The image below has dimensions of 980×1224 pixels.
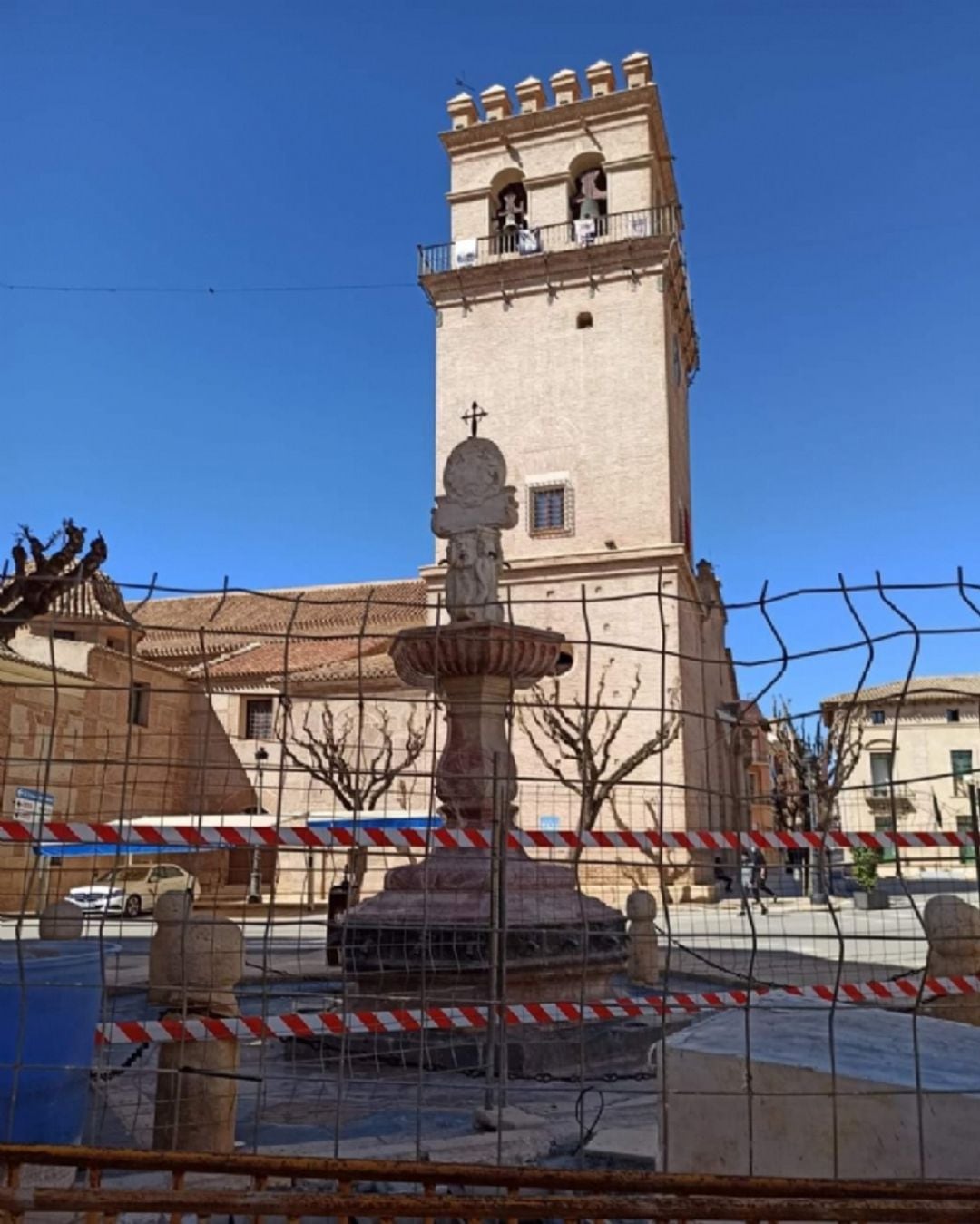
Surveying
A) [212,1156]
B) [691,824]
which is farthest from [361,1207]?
[691,824]

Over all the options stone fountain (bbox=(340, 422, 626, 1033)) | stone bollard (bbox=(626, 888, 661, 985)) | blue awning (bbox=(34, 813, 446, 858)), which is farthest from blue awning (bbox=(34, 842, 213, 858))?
stone bollard (bbox=(626, 888, 661, 985))

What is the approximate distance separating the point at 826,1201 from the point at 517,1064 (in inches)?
175

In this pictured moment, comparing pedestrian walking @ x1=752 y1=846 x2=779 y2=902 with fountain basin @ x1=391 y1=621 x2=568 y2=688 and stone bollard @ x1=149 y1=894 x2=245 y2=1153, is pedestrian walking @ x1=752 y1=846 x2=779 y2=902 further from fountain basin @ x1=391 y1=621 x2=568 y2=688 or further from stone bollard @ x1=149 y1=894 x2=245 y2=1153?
stone bollard @ x1=149 y1=894 x2=245 y2=1153

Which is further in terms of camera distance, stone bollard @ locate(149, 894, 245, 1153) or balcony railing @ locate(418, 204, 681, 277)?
balcony railing @ locate(418, 204, 681, 277)

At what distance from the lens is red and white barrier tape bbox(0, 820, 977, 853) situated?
14.0 feet

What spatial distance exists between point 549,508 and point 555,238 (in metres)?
7.15

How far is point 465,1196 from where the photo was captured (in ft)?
7.78

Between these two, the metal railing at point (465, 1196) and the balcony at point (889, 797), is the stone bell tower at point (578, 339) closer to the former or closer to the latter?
the balcony at point (889, 797)

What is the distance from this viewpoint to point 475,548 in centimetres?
948

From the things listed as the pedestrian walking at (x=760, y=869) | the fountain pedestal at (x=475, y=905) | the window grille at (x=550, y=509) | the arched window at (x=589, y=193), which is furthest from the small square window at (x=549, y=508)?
the fountain pedestal at (x=475, y=905)

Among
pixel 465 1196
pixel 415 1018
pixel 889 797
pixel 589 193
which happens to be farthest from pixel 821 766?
pixel 589 193

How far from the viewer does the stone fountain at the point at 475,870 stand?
6.81 meters

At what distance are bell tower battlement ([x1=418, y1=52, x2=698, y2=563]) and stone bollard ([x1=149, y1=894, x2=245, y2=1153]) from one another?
66.9 ft

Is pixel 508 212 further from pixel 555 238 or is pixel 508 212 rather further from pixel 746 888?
pixel 746 888
